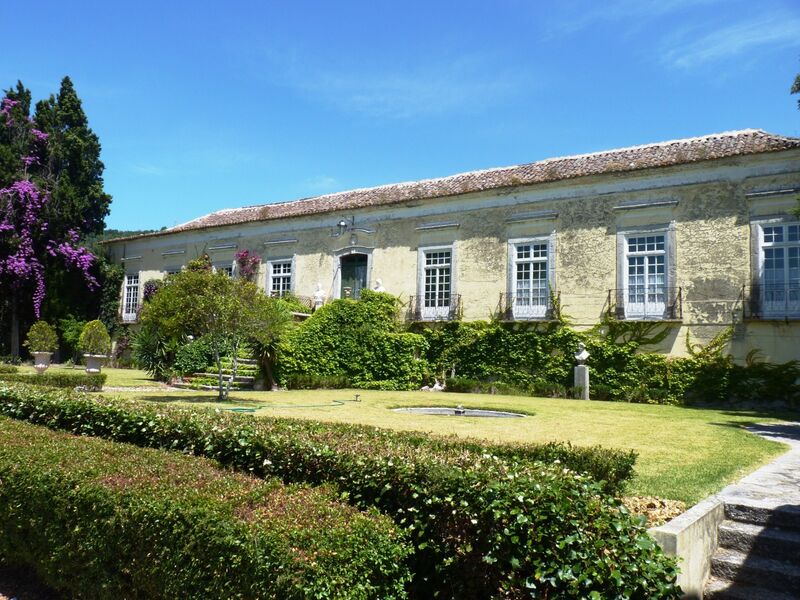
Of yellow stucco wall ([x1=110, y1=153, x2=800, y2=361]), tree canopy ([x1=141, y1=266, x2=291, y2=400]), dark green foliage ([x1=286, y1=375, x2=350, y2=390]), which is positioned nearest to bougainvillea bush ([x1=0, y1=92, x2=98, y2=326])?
yellow stucco wall ([x1=110, y1=153, x2=800, y2=361])

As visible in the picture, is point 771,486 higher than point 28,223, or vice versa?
point 28,223

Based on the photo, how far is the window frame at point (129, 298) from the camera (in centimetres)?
3029

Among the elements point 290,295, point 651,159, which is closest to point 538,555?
point 651,159

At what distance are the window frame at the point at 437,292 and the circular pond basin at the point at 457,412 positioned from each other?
25.6 feet

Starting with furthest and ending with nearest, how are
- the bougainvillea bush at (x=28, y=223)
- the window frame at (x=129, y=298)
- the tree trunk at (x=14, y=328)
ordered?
the window frame at (x=129, y=298) < the tree trunk at (x=14, y=328) < the bougainvillea bush at (x=28, y=223)

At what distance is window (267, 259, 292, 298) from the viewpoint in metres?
25.5

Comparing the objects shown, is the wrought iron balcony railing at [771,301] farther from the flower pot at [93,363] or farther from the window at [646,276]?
the flower pot at [93,363]

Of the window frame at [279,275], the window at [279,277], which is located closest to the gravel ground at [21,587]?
the window frame at [279,275]

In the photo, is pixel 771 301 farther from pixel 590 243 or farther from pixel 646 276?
pixel 590 243

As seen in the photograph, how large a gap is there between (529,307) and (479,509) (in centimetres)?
1631

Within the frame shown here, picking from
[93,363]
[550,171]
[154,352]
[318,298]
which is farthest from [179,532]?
[318,298]

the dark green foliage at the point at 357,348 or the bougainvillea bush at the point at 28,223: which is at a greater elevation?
the bougainvillea bush at the point at 28,223

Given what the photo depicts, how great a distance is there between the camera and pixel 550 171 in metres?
20.1

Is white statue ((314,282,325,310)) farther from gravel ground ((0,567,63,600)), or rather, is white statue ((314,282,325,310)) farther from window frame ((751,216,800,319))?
gravel ground ((0,567,63,600))
